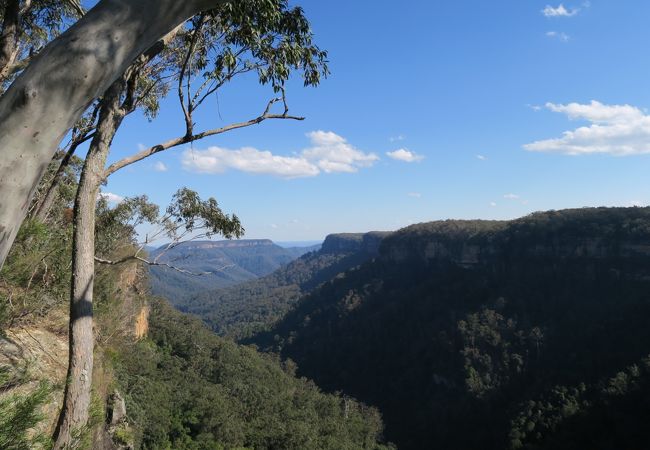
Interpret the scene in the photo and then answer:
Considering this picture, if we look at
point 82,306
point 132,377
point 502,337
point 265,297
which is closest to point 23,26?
point 82,306

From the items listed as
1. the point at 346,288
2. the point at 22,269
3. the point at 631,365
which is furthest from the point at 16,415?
the point at 346,288

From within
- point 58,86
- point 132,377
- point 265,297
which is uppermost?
point 58,86

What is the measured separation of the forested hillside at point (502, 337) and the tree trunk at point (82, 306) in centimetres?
3456

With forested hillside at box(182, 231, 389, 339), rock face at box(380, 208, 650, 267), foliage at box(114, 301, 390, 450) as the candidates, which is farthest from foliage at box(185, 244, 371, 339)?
foliage at box(114, 301, 390, 450)

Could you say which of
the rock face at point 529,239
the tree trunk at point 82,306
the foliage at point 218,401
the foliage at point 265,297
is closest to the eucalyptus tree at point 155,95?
the tree trunk at point 82,306

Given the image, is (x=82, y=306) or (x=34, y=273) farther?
(x=34, y=273)

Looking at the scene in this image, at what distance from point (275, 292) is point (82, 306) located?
153 m

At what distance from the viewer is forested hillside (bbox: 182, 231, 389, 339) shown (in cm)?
12085

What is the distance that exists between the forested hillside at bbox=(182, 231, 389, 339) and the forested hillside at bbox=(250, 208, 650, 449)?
28.8m

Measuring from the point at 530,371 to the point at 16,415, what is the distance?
55.7m

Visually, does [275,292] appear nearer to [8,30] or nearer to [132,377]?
[132,377]

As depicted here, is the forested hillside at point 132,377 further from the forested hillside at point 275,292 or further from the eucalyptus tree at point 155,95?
the forested hillside at point 275,292

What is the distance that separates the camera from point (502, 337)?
57.4m

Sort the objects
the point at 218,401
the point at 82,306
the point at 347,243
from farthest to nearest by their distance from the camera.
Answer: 1. the point at 347,243
2. the point at 218,401
3. the point at 82,306
